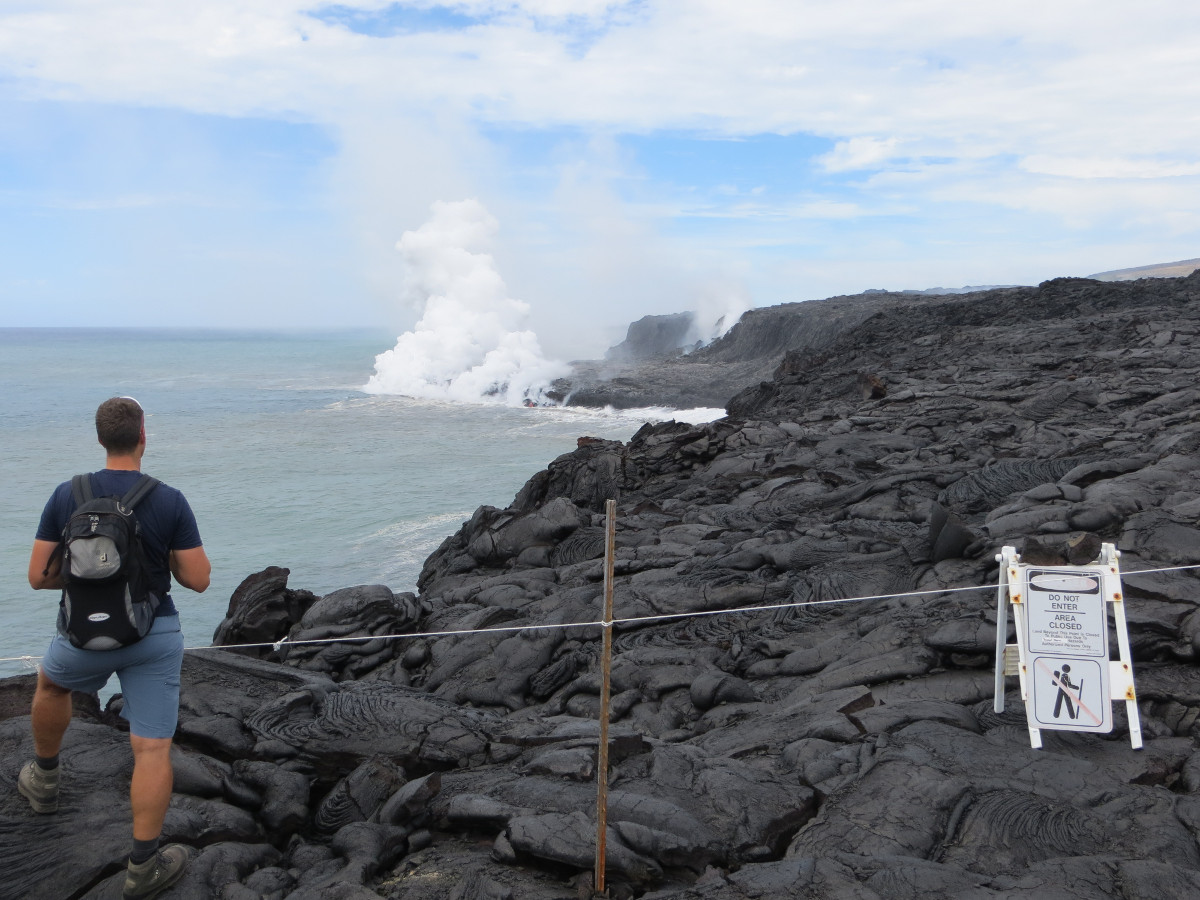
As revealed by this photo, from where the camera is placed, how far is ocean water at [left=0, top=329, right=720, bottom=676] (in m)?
18.9

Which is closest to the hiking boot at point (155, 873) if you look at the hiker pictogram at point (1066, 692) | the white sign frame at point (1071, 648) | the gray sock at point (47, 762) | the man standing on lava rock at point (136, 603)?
the man standing on lava rock at point (136, 603)

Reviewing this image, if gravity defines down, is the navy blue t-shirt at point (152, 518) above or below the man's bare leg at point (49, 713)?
above

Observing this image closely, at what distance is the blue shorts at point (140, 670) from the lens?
3.85 meters

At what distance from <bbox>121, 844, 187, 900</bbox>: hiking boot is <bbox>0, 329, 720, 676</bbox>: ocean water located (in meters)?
8.78

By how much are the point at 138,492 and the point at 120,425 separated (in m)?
0.30

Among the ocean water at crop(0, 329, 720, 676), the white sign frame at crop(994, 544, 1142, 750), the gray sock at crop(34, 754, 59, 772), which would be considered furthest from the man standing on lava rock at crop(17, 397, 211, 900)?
the ocean water at crop(0, 329, 720, 676)

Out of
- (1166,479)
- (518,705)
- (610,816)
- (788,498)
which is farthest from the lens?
(788,498)

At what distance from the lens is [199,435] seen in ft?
142

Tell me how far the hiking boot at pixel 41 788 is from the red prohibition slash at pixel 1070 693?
16.9 feet

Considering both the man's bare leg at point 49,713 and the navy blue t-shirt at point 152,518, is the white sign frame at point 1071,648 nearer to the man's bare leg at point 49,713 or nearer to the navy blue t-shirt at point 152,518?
the navy blue t-shirt at point 152,518

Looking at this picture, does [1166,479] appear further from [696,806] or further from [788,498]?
[696,806]

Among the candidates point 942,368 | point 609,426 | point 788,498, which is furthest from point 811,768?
point 609,426

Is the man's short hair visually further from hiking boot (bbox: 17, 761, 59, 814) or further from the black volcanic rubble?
the black volcanic rubble

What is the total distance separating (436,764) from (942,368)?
21161mm
